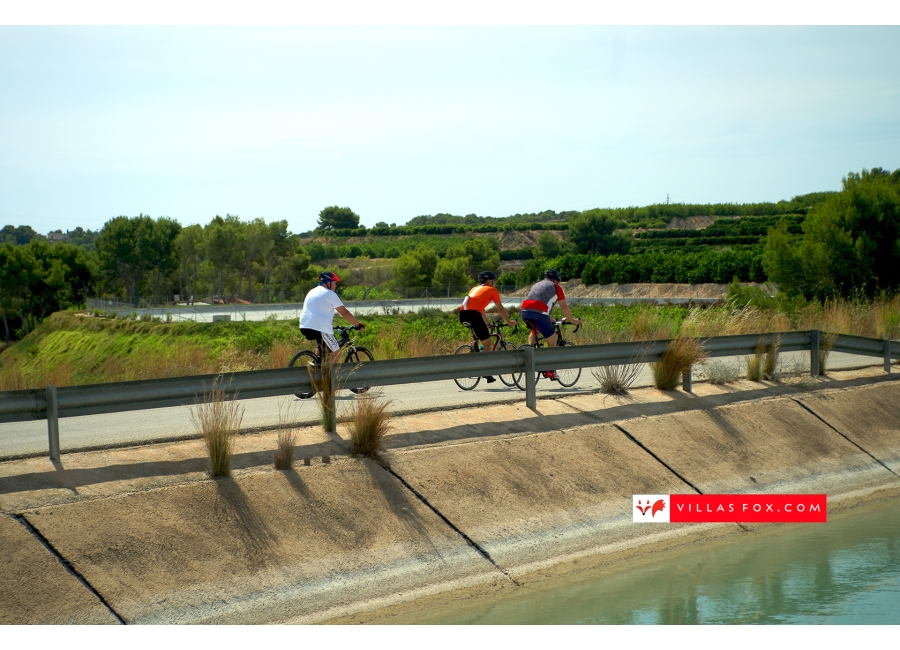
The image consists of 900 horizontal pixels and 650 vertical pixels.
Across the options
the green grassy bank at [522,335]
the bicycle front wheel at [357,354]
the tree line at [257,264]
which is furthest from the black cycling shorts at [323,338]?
the tree line at [257,264]

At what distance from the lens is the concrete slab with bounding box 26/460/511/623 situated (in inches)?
260

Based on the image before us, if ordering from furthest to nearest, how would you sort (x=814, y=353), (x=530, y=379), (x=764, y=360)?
1. (x=814, y=353)
2. (x=764, y=360)
3. (x=530, y=379)

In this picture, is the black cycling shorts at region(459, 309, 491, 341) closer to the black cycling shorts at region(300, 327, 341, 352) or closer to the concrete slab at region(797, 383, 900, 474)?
the black cycling shorts at region(300, 327, 341, 352)

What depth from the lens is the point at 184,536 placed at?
23.2 ft

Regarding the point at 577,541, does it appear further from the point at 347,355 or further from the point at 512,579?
the point at 347,355

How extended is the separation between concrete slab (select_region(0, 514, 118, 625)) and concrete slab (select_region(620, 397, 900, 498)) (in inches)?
253

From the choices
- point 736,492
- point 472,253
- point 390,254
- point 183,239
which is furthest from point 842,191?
point 390,254

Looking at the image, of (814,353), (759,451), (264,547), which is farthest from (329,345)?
(814,353)

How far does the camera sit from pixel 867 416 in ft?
42.4

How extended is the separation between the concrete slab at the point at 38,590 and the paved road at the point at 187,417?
1900 millimetres

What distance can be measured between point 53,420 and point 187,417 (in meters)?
3.16

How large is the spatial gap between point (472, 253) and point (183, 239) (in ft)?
94.5

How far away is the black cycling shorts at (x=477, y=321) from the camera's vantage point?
45.8ft

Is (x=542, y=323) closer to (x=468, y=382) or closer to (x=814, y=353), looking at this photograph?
(x=468, y=382)
